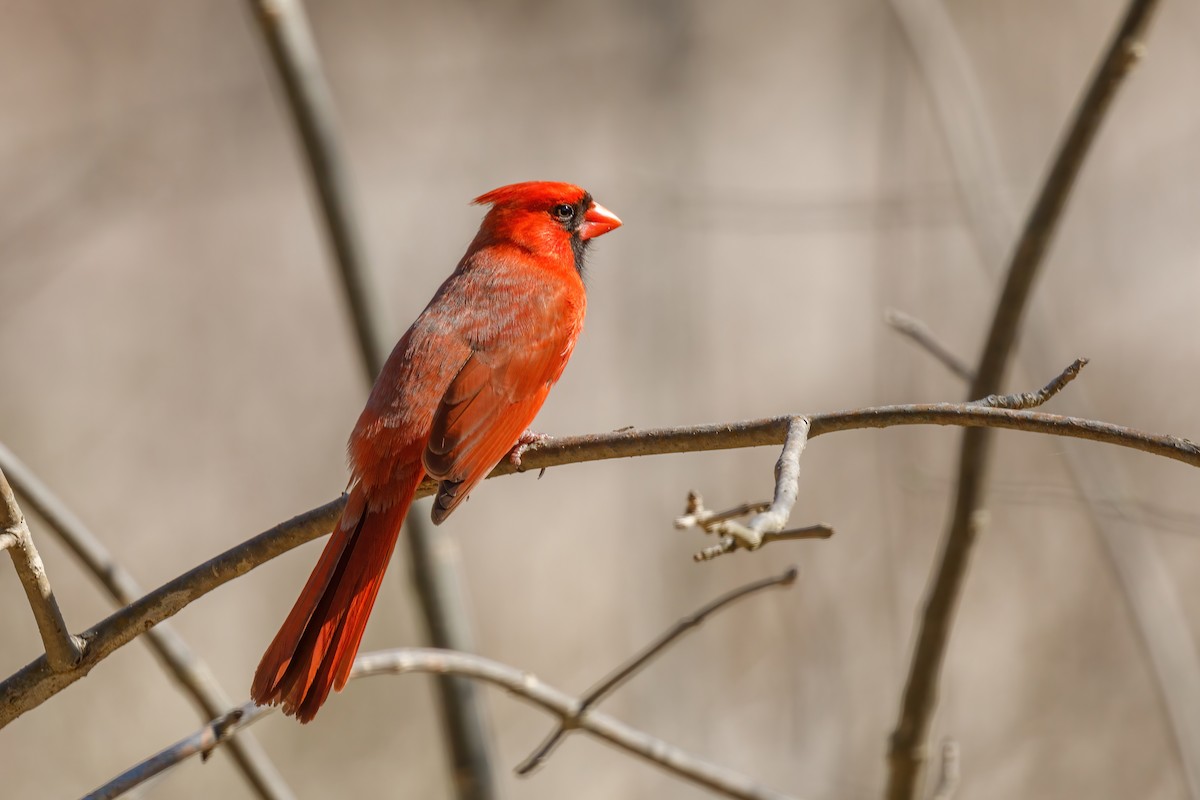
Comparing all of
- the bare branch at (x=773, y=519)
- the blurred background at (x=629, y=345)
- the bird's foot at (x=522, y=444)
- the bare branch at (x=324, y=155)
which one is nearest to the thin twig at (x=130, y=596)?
the bird's foot at (x=522, y=444)

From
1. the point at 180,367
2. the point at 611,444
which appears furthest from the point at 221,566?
the point at 180,367

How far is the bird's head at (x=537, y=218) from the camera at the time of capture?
3295mm

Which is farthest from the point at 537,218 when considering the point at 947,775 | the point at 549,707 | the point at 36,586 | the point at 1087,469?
the point at 36,586

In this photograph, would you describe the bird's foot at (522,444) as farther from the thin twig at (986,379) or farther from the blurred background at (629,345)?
the blurred background at (629,345)

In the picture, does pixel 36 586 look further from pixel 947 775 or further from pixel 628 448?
pixel 947 775

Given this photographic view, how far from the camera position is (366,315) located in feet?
10.4

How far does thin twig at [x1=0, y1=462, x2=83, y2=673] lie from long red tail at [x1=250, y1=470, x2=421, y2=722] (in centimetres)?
40

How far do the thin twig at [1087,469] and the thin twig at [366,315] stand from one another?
1.52 meters

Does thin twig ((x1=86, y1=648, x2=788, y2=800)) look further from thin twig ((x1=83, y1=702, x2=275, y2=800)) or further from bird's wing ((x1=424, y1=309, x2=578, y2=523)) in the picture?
bird's wing ((x1=424, y1=309, x2=578, y2=523))

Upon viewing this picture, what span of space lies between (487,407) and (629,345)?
12.4 ft

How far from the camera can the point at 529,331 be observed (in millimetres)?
2838

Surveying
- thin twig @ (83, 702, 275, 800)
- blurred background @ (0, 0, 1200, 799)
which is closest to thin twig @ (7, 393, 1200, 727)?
thin twig @ (83, 702, 275, 800)

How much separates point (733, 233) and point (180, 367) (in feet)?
9.20

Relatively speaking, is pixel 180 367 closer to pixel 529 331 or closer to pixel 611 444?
pixel 529 331
